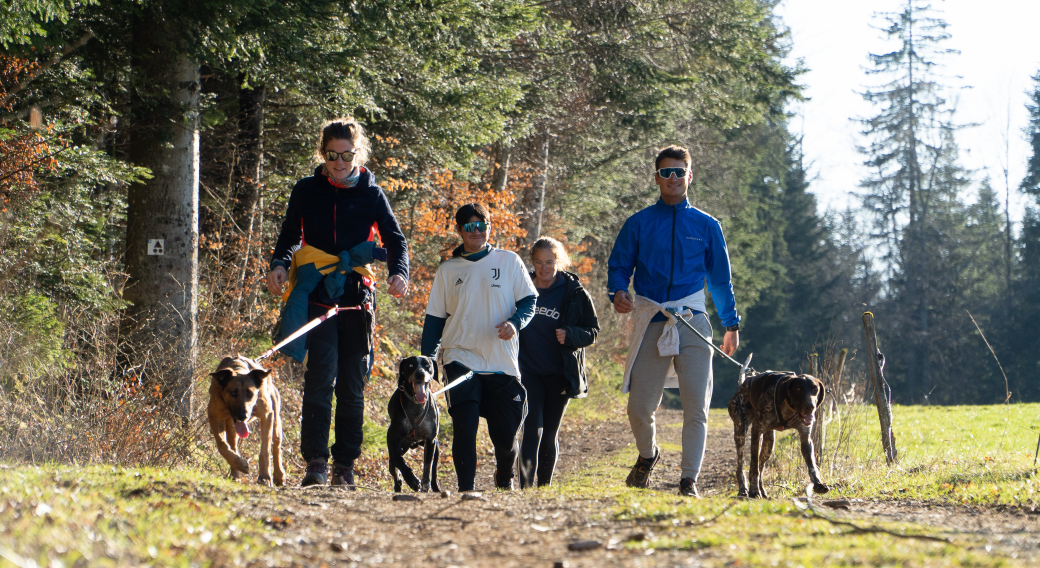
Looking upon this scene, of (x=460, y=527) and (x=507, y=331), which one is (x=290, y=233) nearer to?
(x=507, y=331)

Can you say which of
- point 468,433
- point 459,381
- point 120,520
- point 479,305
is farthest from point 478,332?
point 120,520

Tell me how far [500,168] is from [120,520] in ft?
54.0

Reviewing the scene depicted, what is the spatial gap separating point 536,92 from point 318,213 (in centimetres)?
1106

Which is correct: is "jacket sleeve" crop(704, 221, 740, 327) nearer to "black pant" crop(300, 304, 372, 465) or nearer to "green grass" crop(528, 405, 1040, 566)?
"green grass" crop(528, 405, 1040, 566)

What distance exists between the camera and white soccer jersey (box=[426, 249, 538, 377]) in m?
5.71

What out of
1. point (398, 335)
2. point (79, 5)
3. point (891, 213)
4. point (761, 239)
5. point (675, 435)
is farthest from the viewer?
point (891, 213)

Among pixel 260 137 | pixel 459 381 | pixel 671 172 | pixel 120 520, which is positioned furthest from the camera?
pixel 260 137

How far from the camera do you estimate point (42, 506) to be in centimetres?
317

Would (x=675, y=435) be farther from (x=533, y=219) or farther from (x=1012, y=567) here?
(x=1012, y=567)

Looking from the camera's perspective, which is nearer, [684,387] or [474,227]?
[474,227]

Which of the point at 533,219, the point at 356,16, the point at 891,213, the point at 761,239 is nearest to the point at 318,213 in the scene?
the point at 356,16

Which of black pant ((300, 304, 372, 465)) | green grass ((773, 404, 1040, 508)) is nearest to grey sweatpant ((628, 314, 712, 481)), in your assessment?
green grass ((773, 404, 1040, 508))

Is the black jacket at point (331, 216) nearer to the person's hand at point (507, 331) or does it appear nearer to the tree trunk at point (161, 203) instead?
the person's hand at point (507, 331)

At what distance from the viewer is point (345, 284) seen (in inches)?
221
